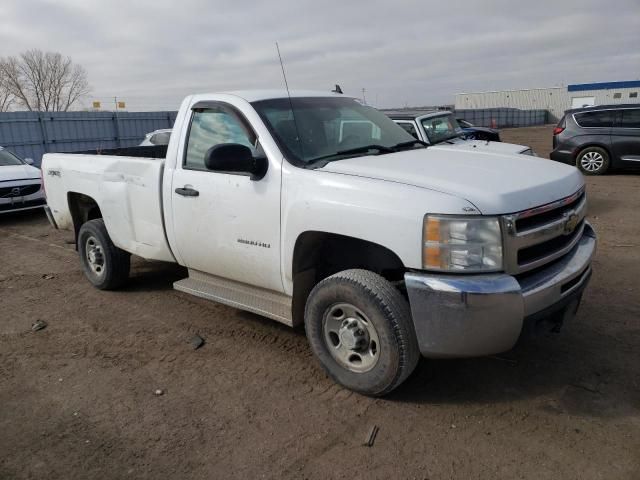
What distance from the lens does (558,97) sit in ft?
214

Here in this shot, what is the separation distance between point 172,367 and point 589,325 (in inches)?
130

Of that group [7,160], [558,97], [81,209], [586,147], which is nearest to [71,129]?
[7,160]

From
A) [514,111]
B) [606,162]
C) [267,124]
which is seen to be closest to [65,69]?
[514,111]

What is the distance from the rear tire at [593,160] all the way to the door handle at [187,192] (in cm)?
1166

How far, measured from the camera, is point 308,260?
3609mm

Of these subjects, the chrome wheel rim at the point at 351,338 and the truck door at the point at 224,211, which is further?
the truck door at the point at 224,211

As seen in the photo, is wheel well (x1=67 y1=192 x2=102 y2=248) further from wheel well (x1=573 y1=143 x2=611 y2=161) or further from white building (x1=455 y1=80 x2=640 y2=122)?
white building (x1=455 y1=80 x2=640 y2=122)

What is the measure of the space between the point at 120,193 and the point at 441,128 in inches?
242

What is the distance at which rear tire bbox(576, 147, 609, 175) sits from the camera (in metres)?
12.6

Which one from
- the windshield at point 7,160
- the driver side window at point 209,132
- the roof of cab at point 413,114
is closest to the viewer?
the driver side window at point 209,132

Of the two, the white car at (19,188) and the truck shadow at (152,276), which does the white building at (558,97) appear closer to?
the white car at (19,188)

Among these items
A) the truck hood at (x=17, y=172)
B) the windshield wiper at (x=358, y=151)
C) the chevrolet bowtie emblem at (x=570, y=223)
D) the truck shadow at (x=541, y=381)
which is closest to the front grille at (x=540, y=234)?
the chevrolet bowtie emblem at (x=570, y=223)

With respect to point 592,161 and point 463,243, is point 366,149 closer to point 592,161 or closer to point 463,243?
point 463,243

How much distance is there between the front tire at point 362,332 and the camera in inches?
119
